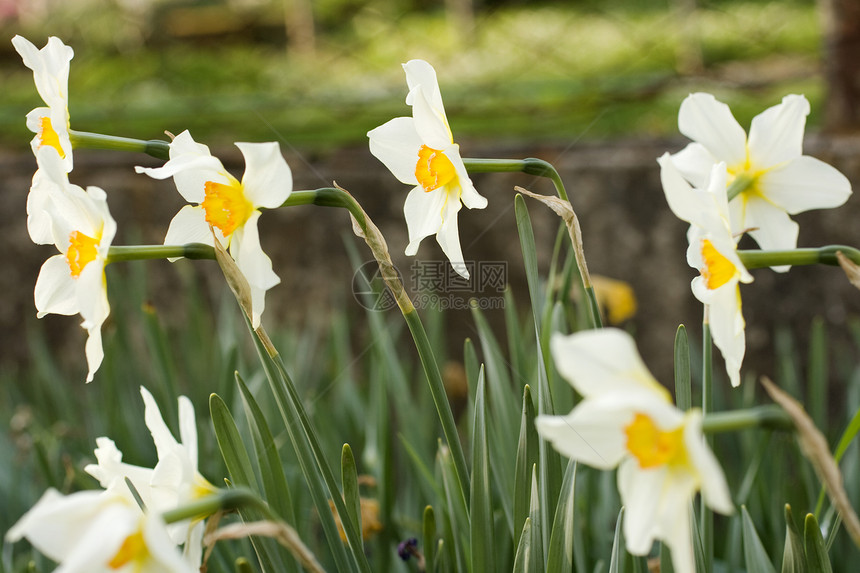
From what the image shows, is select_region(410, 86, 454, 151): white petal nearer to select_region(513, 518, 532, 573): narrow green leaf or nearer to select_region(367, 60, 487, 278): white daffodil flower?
select_region(367, 60, 487, 278): white daffodil flower

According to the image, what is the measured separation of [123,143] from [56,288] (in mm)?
133

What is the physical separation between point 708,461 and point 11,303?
2.40 metres

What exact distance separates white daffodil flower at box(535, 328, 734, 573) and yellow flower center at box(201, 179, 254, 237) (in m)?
0.32

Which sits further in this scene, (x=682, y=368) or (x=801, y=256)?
(x=682, y=368)

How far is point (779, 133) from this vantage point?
2.09 feet

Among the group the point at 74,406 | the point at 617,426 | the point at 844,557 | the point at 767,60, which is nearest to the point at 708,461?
the point at 617,426

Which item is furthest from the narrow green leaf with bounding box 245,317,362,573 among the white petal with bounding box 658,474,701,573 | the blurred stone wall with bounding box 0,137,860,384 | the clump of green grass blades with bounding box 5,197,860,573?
the blurred stone wall with bounding box 0,137,860,384

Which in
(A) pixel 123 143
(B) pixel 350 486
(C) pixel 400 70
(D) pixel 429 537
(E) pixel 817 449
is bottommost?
(D) pixel 429 537

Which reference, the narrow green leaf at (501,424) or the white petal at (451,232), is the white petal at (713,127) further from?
the narrow green leaf at (501,424)

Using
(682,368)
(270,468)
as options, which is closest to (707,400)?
(682,368)

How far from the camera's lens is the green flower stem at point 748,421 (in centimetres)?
36

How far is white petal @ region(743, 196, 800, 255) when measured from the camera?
2.19ft

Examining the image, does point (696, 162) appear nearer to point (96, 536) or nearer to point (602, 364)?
point (602, 364)

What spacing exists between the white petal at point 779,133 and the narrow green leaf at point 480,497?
0.31 m
